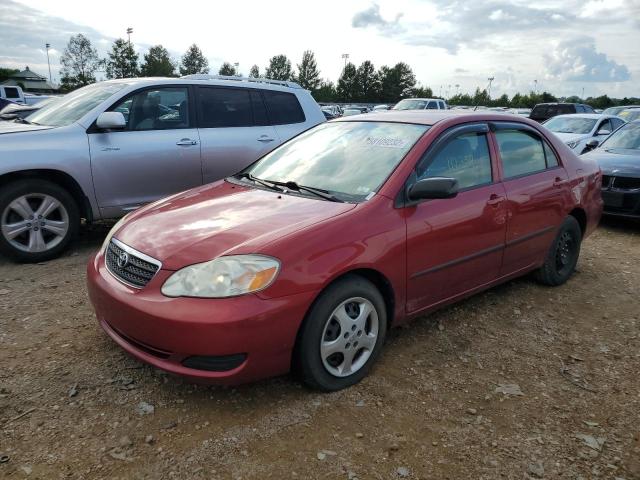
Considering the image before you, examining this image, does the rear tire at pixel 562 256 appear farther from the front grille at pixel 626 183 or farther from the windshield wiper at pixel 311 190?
the front grille at pixel 626 183

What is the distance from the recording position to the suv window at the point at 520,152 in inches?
155

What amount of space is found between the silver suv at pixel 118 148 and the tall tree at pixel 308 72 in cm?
8374

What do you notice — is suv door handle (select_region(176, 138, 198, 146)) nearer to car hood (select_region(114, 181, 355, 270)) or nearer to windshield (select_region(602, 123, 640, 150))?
car hood (select_region(114, 181, 355, 270))

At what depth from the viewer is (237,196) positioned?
3.43 metres

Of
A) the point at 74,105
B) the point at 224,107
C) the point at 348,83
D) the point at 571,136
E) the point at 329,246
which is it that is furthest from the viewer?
the point at 348,83

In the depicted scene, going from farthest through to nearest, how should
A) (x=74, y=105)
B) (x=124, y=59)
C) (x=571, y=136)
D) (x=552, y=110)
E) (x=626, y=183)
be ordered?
(x=124, y=59) → (x=552, y=110) → (x=571, y=136) → (x=626, y=183) → (x=74, y=105)

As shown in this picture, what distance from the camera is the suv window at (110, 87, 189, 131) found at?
5289 millimetres

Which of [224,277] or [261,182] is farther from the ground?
[261,182]

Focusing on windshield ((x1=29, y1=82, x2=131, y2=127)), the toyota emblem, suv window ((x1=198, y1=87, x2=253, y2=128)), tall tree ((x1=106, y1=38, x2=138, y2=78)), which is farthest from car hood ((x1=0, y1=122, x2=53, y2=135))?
tall tree ((x1=106, y1=38, x2=138, y2=78))

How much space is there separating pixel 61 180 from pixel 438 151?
3592 millimetres

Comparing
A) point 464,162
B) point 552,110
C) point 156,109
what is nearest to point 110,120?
point 156,109

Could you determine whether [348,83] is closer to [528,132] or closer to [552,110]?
[552,110]

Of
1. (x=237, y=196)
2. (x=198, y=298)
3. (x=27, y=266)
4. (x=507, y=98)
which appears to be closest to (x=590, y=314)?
(x=237, y=196)

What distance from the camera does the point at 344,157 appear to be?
3557 millimetres
